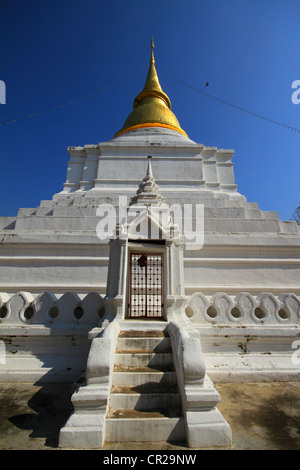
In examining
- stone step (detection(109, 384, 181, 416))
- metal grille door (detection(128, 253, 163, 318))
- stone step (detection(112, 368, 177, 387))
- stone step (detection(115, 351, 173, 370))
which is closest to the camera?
stone step (detection(109, 384, 181, 416))

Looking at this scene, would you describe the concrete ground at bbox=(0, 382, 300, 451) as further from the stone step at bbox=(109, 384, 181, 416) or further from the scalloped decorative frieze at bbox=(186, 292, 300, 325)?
the scalloped decorative frieze at bbox=(186, 292, 300, 325)

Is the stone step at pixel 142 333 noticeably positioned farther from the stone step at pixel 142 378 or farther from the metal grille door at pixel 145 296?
the metal grille door at pixel 145 296

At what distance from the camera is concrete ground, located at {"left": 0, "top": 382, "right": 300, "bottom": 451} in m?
2.99

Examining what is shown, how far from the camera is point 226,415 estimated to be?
3.63 metres

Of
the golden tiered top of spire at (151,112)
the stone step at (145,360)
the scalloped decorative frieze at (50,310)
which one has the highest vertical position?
the golden tiered top of spire at (151,112)

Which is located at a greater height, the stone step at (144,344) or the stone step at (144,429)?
the stone step at (144,344)

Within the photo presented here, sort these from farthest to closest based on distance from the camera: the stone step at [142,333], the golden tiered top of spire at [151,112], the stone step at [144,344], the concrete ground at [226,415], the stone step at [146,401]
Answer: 1. the golden tiered top of spire at [151,112]
2. the stone step at [142,333]
3. the stone step at [144,344]
4. the stone step at [146,401]
5. the concrete ground at [226,415]

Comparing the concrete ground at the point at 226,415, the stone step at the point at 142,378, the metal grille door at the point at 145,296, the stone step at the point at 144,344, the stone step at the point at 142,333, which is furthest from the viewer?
the metal grille door at the point at 145,296

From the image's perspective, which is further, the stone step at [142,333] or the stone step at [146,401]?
the stone step at [142,333]

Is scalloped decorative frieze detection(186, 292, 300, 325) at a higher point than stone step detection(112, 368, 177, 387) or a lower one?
higher

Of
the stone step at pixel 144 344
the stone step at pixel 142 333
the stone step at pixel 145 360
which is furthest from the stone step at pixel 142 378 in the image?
the stone step at pixel 142 333

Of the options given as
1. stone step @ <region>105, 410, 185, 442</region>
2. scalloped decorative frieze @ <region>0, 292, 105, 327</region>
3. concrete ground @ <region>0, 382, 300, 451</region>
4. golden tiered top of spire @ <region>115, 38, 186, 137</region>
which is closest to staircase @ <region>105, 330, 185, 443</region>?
stone step @ <region>105, 410, 185, 442</region>

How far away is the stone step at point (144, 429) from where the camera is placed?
10.0 ft

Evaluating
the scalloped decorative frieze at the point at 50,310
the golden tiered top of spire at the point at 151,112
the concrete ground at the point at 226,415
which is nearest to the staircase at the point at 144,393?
the concrete ground at the point at 226,415
